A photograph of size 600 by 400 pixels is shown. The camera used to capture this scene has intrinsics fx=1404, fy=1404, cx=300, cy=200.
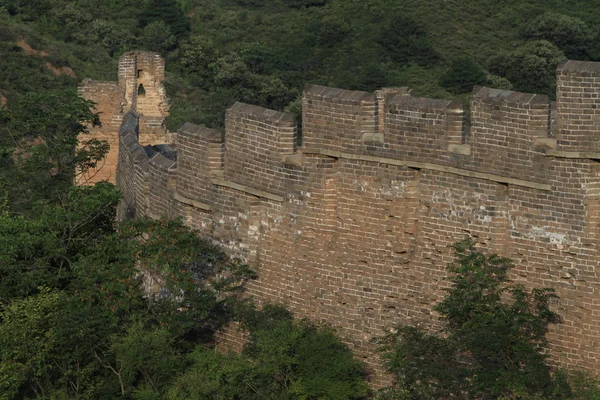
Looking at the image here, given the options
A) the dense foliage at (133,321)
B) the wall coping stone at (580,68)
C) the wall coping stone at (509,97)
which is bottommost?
the dense foliage at (133,321)

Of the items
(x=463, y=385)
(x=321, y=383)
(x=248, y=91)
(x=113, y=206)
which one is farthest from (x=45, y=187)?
(x=248, y=91)

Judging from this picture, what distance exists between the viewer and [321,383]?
13672 millimetres

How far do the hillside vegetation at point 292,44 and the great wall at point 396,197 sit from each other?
2586 centimetres

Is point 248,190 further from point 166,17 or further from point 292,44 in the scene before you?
point 166,17

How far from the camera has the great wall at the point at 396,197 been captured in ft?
40.3

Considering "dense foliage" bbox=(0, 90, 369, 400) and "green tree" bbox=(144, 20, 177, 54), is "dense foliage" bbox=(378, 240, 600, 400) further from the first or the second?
"green tree" bbox=(144, 20, 177, 54)

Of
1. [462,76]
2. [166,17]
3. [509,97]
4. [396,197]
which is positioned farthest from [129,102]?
[166,17]

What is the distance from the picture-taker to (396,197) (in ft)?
44.4

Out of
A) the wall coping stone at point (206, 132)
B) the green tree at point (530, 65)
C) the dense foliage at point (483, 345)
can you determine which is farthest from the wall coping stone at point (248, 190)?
the green tree at point (530, 65)

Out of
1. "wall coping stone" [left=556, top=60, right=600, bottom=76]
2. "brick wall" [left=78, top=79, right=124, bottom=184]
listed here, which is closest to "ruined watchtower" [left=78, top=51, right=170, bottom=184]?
"brick wall" [left=78, top=79, right=124, bottom=184]

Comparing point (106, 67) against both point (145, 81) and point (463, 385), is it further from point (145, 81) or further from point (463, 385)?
point (463, 385)

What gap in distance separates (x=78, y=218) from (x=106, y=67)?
1379 inches

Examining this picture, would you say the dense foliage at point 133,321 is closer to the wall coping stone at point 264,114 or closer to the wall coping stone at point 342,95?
the wall coping stone at point 264,114

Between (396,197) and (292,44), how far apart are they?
42.8 m
